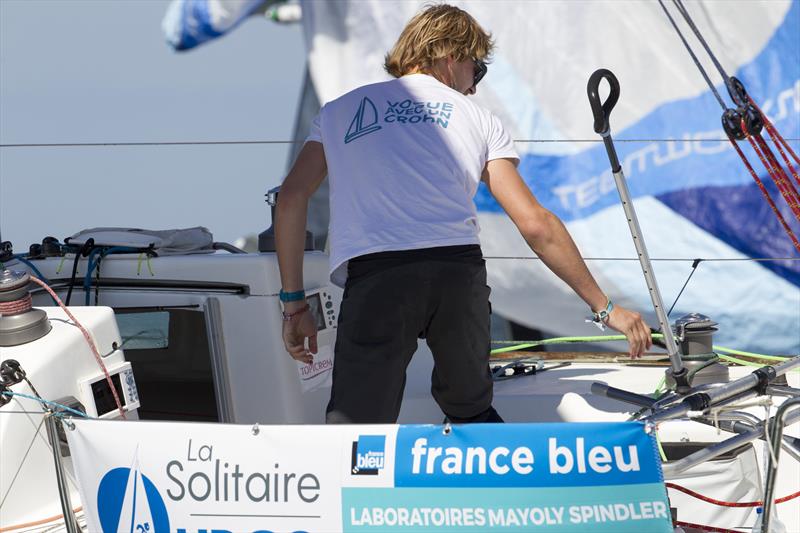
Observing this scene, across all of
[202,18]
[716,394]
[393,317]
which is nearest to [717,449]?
[716,394]

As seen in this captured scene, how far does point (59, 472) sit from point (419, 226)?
0.67 metres

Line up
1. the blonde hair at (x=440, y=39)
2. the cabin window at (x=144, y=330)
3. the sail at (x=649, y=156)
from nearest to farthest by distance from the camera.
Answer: the blonde hair at (x=440, y=39) → the cabin window at (x=144, y=330) → the sail at (x=649, y=156)

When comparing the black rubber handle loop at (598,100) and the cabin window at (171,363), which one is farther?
the cabin window at (171,363)

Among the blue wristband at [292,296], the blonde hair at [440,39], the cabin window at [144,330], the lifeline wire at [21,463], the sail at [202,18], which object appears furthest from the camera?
the sail at [202,18]

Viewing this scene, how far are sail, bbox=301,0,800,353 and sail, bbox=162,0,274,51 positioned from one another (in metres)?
0.64

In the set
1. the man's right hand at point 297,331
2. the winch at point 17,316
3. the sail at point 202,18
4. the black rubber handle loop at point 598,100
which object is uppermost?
the sail at point 202,18

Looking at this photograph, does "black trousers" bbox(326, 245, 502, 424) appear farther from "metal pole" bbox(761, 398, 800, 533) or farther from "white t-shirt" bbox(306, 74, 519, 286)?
"metal pole" bbox(761, 398, 800, 533)

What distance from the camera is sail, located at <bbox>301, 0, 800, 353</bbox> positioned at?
3240 millimetres

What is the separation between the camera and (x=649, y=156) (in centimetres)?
335

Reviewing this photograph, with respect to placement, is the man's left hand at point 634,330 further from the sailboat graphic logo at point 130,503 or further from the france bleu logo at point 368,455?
the sailboat graphic logo at point 130,503

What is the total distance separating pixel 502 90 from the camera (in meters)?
3.45

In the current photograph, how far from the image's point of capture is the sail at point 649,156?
10.6 ft

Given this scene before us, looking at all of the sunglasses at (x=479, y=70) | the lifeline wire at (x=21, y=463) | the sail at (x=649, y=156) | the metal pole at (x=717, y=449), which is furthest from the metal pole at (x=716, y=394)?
the sail at (x=649, y=156)

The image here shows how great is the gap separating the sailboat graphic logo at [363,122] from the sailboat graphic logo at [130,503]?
700 millimetres
